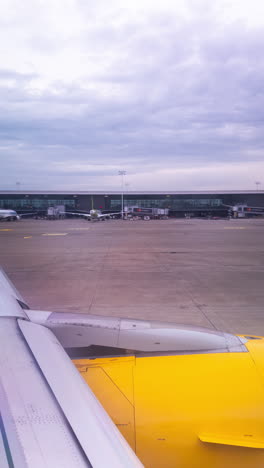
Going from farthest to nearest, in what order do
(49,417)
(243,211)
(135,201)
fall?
1. (135,201)
2. (243,211)
3. (49,417)

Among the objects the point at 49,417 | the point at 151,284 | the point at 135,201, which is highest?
the point at 135,201

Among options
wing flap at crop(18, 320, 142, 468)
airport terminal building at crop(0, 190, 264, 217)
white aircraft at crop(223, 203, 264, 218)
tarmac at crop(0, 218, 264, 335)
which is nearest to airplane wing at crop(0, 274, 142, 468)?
wing flap at crop(18, 320, 142, 468)

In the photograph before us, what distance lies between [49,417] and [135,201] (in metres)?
94.6

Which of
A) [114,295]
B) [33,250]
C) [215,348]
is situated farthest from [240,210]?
[215,348]

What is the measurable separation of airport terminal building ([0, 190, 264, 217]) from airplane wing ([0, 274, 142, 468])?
90245 millimetres

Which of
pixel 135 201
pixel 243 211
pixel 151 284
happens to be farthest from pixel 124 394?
pixel 135 201

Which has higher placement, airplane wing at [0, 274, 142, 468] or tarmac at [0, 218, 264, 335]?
airplane wing at [0, 274, 142, 468]

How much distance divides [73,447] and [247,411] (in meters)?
1.69

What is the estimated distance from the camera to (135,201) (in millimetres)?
95438

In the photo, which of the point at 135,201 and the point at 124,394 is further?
the point at 135,201

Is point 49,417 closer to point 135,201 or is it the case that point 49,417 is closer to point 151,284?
point 151,284

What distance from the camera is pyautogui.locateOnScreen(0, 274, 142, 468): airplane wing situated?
1.16 metres

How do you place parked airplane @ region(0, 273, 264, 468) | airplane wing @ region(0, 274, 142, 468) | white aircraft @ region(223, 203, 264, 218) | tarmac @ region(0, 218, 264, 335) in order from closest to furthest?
airplane wing @ region(0, 274, 142, 468) → parked airplane @ region(0, 273, 264, 468) → tarmac @ region(0, 218, 264, 335) → white aircraft @ region(223, 203, 264, 218)

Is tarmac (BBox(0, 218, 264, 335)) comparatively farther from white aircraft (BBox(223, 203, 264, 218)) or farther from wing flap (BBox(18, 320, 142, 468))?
white aircraft (BBox(223, 203, 264, 218))
